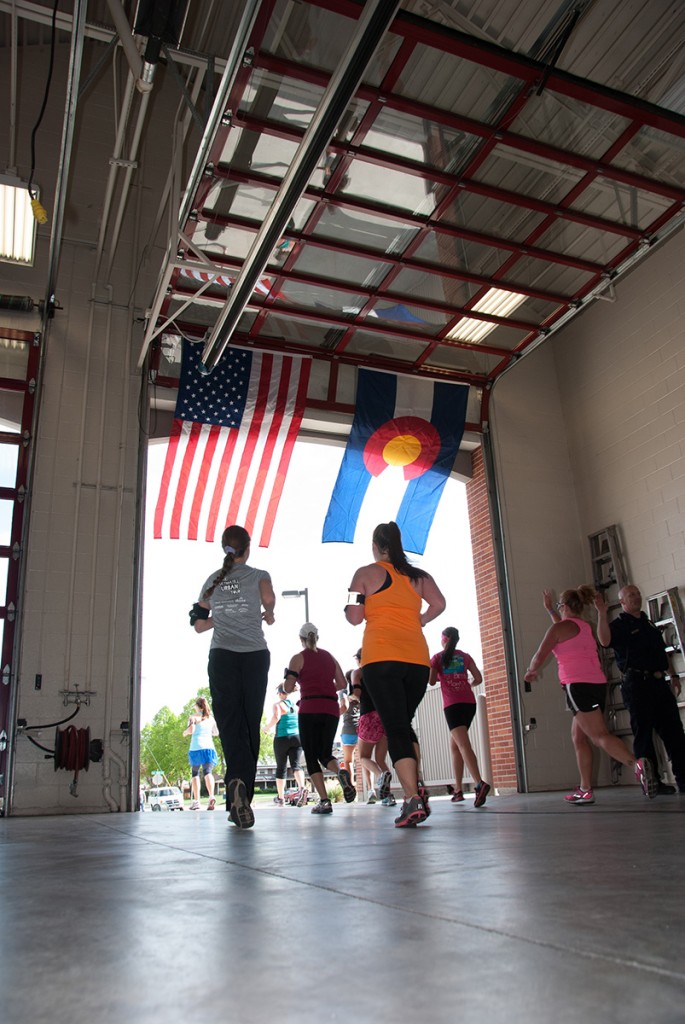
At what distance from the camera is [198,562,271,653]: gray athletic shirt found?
161 inches

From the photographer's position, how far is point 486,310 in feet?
30.4

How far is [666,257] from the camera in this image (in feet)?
30.9

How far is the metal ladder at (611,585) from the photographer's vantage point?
9523 millimetres

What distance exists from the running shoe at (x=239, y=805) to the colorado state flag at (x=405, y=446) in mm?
5450

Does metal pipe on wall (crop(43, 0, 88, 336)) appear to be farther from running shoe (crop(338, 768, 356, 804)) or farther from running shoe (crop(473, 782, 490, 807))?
running shoe (crop(473, 782, 490, 807))

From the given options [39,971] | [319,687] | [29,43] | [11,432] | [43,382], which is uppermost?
[29,43]

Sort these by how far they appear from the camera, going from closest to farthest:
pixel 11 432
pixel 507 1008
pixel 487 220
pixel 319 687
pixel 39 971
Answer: pixel 507 1008, pixel 39 971, pixel 319 687, pixel 487 220, pixel 11 432

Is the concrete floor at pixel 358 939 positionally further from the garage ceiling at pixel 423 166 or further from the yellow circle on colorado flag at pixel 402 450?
the yellow circle on colorado flag at pixel 402 450

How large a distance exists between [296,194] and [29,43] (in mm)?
6068

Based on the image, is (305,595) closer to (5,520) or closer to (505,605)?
(505,605)

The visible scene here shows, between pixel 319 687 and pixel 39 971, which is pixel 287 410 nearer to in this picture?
pixel 319 687

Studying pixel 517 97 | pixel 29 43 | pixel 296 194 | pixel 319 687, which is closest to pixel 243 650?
pixel 319 687

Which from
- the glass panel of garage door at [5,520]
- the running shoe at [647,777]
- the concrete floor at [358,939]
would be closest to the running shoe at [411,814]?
the concrete floor at [358,939]

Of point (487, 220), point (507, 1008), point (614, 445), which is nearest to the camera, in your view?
point (507, 1008)
